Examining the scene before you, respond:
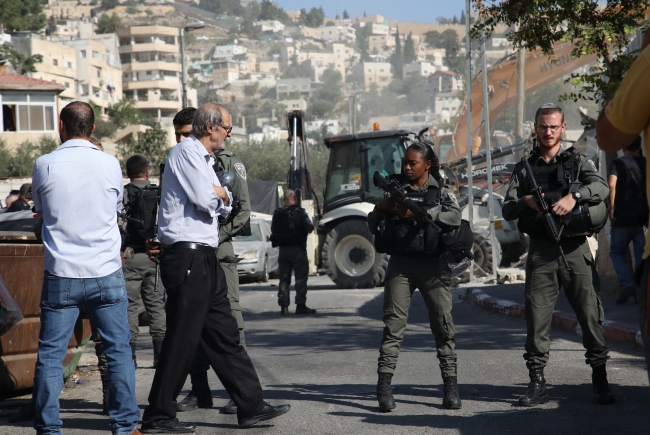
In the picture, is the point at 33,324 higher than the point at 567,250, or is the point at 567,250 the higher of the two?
the point at 567,250

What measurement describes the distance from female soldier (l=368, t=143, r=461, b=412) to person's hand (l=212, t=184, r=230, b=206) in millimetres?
1169

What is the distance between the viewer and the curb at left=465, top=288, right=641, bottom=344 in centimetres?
795

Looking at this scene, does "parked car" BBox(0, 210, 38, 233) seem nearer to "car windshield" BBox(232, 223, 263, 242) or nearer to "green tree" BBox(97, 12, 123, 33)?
"car windshield" BBox(232, 223, 263, 242)

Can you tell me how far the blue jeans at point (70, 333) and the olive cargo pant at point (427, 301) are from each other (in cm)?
183

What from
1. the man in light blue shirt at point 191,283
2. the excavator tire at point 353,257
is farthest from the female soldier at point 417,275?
the excavator tire at point 353,257

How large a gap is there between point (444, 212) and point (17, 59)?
5941cm

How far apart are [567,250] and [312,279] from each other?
14.3m

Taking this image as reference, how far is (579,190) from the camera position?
218 inches

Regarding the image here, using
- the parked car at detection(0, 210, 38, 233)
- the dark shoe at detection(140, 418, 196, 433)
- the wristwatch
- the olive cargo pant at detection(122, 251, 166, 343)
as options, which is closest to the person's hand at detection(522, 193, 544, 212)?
the wristwatch

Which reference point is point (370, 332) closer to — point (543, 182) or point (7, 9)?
point (543, 182)

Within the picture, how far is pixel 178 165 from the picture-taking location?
5121 millimetres

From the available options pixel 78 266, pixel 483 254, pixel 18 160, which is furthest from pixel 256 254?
pixel 18 160

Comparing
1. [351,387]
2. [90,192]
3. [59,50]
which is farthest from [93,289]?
[59,50]

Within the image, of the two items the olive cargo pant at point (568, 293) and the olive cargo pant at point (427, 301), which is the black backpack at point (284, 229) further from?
the olive cargo pant at point (568, 293)
